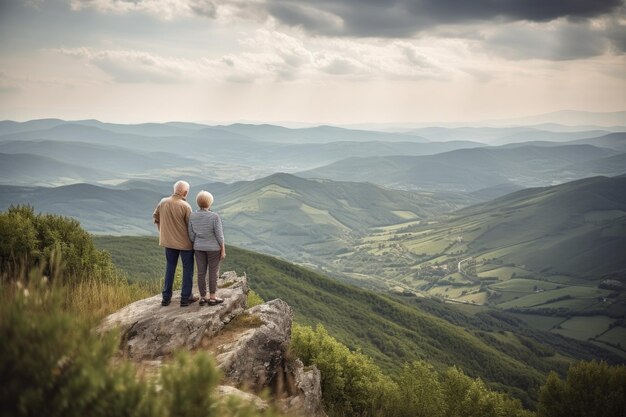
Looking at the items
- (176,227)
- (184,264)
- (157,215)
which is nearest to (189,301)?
(184,264)

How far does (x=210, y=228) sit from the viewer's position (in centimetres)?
1431

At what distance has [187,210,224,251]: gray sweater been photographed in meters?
14.3

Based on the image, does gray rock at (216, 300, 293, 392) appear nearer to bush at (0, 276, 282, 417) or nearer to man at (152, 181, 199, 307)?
man at (152, 181, 199, 307)

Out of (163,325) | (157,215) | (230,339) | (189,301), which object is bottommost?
(230,339)

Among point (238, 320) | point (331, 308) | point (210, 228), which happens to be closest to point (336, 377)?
point (238, 320)

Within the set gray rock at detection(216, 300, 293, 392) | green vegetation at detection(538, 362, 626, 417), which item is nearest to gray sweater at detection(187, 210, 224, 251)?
gray rock at detection(216, 300, 293, 392)

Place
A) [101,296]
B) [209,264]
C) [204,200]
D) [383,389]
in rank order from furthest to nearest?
[383,389], [101,296], [209,264], [204,200]

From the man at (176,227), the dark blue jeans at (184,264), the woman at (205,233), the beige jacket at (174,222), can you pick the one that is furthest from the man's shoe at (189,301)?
the beige jacket at (174,222)

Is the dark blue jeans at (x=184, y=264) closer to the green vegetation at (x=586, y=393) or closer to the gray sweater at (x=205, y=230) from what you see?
the gray sweater at (x=205, y=230)

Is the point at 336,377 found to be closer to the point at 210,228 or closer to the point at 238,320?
the point at 238,320

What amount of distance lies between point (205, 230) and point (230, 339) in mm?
4042

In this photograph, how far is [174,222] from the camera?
14555mm

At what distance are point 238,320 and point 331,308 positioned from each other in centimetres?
17447

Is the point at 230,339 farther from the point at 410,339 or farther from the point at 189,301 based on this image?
the point at 410,339
